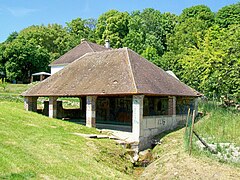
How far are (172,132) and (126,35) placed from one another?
1637 inches

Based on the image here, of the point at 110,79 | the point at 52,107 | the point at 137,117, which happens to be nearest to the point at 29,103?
the point at 52,107

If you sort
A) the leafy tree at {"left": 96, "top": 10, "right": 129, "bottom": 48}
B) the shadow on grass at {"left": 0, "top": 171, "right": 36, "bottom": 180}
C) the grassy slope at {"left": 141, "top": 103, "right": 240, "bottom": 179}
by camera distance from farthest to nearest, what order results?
the leafy tree at {"left": 96, "top": 10, "right": 129, "bottom": 48} < the grassy slope at {"left": 141, "top": 103, "right": 240, "bottom": 179} < the shadow on grass at {"left": 0, "top": 171, "right": 36, "bottom": 180}

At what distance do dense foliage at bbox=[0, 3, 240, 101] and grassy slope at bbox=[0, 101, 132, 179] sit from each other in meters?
12.1

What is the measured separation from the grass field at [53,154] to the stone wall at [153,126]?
81.5 inches

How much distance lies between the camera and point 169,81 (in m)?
19.2

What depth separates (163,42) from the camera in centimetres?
5734

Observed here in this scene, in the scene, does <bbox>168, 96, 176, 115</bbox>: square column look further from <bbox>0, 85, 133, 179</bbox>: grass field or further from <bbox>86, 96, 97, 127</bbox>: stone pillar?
<bbox>0, 85, 133, 179</bbox>: grass field

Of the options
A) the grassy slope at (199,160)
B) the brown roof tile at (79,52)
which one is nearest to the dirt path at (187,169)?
the grassy slope at (199,160)

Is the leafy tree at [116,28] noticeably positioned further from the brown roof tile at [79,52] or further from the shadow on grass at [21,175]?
the shadow on grass at [21,175]

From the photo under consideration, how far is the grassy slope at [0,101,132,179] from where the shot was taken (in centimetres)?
851

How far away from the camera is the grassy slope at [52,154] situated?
27.9 ft

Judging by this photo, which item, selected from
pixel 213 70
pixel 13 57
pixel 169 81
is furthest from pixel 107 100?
pixel 13 57

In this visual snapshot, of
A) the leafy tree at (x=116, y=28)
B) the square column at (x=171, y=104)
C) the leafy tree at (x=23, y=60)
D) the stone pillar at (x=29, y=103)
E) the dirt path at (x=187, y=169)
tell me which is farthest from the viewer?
the leafy tree at (x=116, y=28)

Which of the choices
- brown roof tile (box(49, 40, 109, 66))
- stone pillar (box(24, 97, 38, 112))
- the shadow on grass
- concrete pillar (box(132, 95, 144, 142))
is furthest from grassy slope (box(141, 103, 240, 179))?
brown roof tile (box(49, 40, 109, 66))
